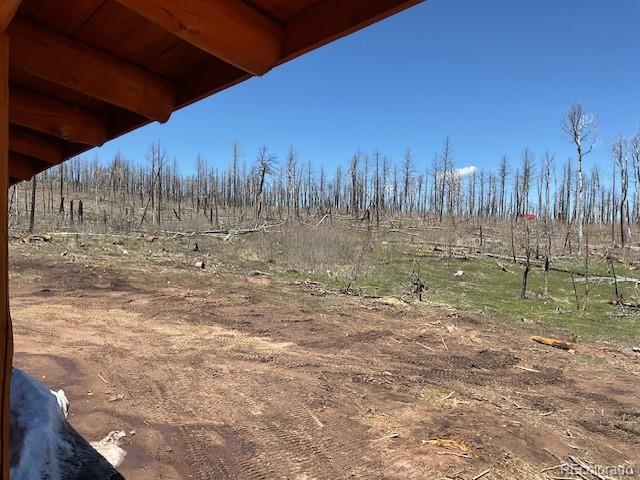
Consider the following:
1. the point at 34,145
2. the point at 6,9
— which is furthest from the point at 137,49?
the point at 34,145

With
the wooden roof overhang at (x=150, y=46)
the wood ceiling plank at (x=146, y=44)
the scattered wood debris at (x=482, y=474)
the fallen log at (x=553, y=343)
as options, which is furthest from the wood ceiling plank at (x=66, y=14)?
the fallen log at (x=553, y=343)

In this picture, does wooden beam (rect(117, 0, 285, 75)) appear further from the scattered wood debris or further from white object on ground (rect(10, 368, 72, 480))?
the scattered wood debris

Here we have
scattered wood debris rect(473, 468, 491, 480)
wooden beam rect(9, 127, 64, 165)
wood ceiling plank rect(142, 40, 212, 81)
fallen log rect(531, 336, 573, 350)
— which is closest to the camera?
wood ceiling plank rect(142, 40, 212, 81)

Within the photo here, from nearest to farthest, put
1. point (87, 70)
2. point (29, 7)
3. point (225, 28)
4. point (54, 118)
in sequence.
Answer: point (225, 28) → point (29, 7) → point (87, 70) → point (54, 118)

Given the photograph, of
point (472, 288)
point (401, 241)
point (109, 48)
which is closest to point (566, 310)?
point (472, 288)

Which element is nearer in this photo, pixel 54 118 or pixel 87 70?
pixel 87 70

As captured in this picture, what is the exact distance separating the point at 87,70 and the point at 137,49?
28 centimetres

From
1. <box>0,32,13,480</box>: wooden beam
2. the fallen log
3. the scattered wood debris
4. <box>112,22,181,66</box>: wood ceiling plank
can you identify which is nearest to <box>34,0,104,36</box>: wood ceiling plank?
<box>112,22,181,66</box>: wood ceiling plank

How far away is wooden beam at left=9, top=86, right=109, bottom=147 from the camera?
7.82ft

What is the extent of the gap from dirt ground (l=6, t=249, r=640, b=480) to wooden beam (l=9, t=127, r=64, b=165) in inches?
92.3

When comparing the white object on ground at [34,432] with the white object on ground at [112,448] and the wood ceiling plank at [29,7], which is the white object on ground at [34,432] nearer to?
the white object on ground at [112,448]

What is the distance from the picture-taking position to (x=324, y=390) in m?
4.98

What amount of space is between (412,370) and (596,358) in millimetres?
3515

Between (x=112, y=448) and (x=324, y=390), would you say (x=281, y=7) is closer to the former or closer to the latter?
(x=112, y=448)
